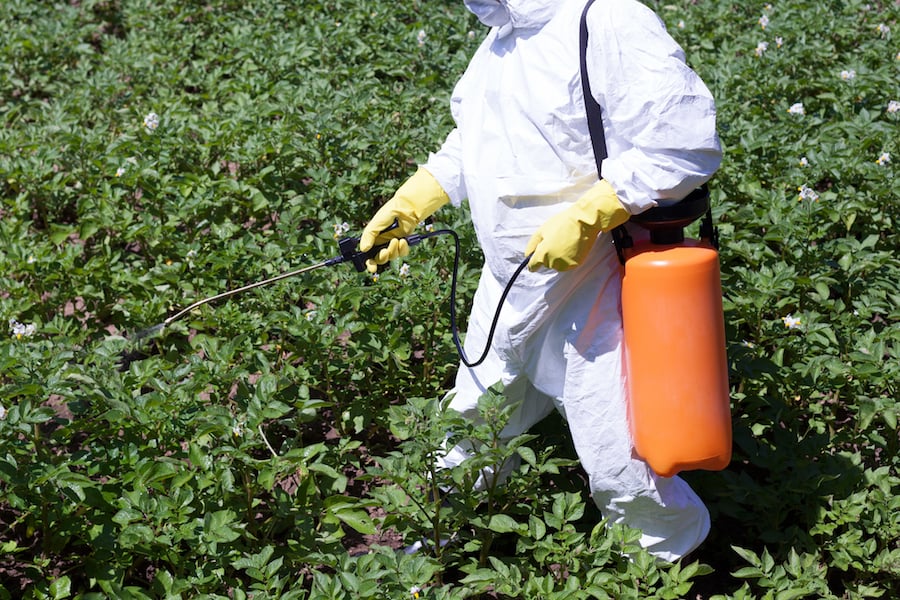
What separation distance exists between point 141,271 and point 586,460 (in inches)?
81.9

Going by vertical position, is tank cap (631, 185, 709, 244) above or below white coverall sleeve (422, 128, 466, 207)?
below

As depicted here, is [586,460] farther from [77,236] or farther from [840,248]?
[77,236]

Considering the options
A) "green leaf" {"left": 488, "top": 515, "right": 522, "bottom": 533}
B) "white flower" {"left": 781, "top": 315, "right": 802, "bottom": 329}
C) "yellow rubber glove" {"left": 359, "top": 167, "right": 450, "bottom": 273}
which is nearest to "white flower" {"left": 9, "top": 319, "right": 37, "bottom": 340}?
"yellow rubber glove" {"left": 359, "top": 167, "right": 450, "bottom": 273}

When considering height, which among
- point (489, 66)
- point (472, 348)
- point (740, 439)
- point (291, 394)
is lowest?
point (740, 439)

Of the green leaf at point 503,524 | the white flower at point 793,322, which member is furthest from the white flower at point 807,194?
the green leaf at point 503,524

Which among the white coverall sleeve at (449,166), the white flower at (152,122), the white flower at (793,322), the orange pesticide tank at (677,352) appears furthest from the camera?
the white flower at (152,122)

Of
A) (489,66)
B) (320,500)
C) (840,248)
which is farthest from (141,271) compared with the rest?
(840,248)

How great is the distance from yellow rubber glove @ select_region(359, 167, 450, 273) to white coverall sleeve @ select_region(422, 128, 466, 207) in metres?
0.02

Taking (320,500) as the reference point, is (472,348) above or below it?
above

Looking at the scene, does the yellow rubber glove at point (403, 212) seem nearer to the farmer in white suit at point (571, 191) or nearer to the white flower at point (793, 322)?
the farmer in white suit at point (571, 191)

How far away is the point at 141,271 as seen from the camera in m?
3.75

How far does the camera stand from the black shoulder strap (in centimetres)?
208

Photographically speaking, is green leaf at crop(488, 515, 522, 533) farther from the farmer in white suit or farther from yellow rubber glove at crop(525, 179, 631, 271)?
yellow rubber glove at crop(525, 179, 631, 271)

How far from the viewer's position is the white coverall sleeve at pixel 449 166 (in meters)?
2.58
